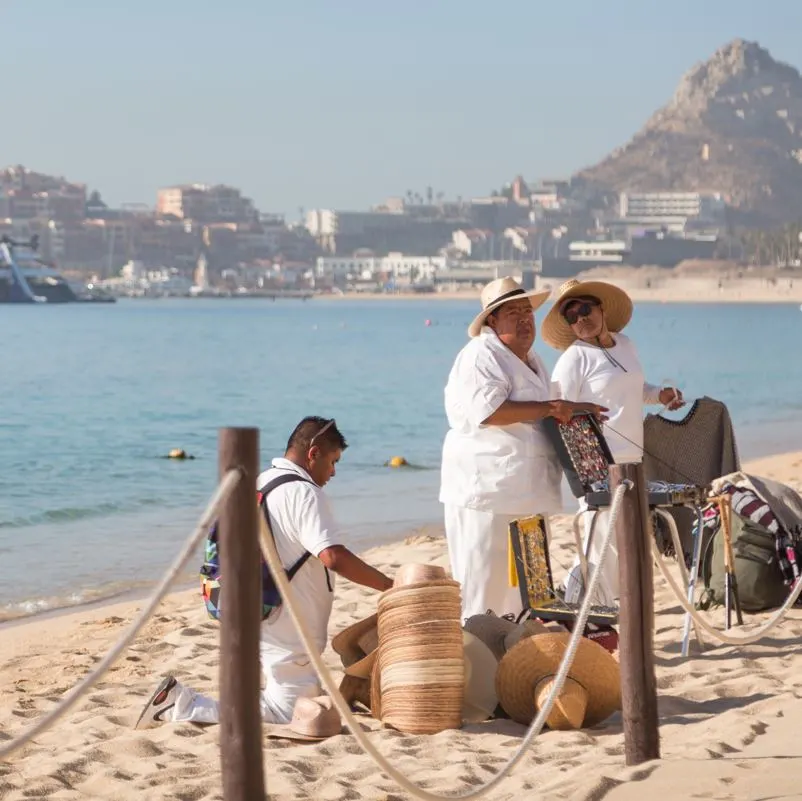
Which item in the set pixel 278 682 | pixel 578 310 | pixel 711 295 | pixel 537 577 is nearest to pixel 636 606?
pixel 278 682

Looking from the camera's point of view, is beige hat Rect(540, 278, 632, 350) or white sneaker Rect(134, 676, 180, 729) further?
beige hat Rect(540, 278, 632, 350)

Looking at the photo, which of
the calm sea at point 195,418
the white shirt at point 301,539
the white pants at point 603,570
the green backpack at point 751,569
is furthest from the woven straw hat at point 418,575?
the calm sea at point 195,418

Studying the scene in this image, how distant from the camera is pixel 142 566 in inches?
413

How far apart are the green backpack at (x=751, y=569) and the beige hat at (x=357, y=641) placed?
191 centimetres

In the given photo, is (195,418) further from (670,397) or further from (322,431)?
(322,431)

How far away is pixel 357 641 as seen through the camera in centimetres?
538

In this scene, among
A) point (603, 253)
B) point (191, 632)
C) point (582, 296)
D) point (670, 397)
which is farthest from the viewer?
point (603, 253)

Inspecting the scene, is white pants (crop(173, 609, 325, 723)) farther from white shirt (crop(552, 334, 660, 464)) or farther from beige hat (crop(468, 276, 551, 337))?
white shirt (crop(552, 334, 660, 464))

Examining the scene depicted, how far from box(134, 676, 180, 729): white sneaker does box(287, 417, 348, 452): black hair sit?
88 centimetres

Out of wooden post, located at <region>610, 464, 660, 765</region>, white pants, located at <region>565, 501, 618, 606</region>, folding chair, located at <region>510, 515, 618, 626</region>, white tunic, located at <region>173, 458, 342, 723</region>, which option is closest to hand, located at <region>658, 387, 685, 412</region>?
white pants, located at <region>565, 501, 618, 606</region>

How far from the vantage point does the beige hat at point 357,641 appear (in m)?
5.34

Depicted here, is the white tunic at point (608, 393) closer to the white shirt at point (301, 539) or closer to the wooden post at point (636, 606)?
the white shirt at point (301, 539)

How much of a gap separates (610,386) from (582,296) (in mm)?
370

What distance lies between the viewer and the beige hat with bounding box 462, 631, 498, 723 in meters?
5.16
